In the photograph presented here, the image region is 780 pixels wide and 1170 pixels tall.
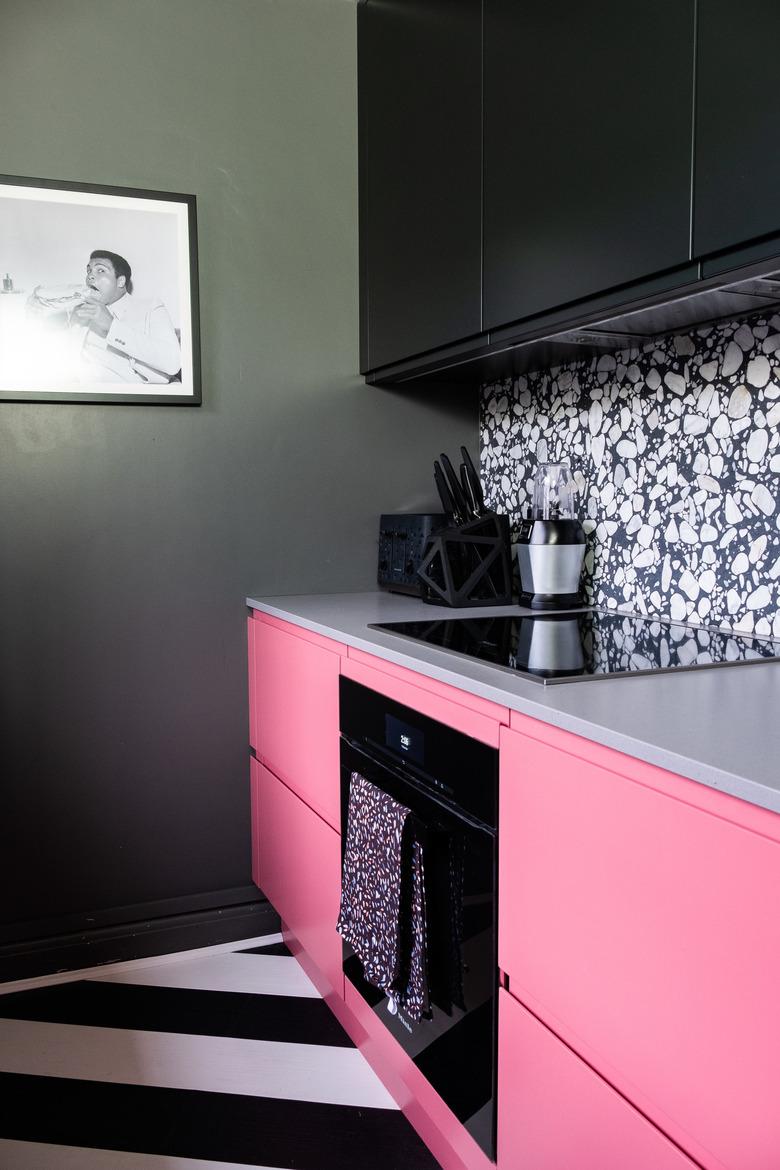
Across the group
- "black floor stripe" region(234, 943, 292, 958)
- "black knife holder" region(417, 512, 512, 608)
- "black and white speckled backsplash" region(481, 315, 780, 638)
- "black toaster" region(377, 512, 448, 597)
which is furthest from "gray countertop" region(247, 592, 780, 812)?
"black floor stripe" region(234, 943, 292, 958)

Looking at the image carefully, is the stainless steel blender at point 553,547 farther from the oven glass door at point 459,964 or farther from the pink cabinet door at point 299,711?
the oven glass door at point 459,964

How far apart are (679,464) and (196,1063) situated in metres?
1.62

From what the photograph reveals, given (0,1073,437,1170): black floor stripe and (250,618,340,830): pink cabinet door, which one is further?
(250,618,340,830): pink cabinet door

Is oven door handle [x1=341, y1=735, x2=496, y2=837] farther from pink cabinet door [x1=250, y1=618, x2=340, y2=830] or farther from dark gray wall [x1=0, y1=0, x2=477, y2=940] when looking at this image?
dark gray wall [x1=0, y1=0, x2=477, y2=940]

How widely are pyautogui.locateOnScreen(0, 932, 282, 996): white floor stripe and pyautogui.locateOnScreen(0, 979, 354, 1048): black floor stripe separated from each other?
22 mm

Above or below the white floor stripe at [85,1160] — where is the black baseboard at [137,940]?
above

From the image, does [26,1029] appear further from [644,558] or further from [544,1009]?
[644,558]

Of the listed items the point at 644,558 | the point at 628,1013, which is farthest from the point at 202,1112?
the point at 644,558

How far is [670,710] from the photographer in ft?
3.55

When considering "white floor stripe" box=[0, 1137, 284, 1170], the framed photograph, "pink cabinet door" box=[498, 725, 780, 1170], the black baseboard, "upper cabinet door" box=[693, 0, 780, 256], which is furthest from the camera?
the black baseboard

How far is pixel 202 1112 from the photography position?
176cm

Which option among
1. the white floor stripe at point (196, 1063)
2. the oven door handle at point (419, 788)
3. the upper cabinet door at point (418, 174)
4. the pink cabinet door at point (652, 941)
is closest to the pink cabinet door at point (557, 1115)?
the pink cabinet door at point (652, 941)

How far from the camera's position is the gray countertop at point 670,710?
868 mm

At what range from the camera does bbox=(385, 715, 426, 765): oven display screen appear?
150 cm
